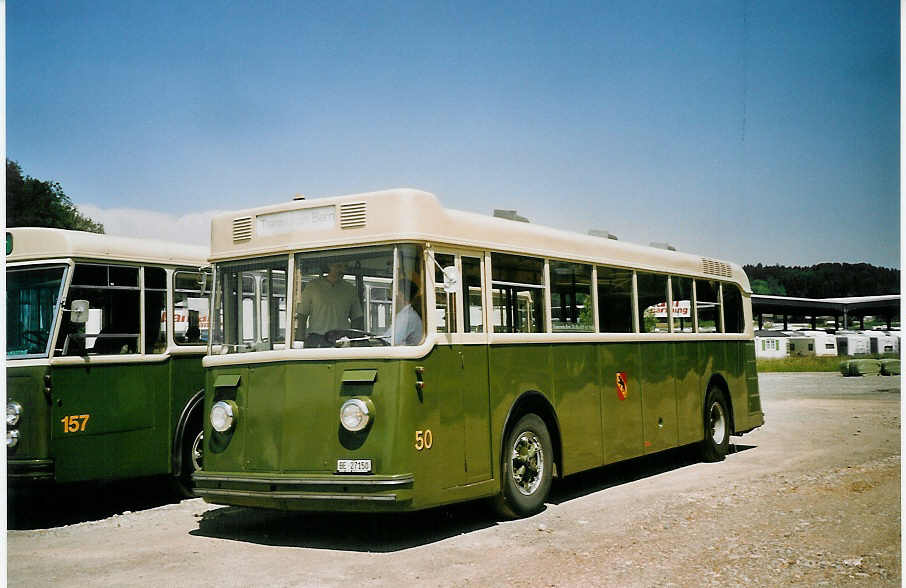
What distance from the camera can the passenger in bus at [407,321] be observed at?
7.58 meters

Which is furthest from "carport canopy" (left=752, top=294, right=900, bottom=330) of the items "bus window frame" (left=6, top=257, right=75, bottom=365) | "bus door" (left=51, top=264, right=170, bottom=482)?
"bus window frame" (left=6, top=257, right=75, bottom=365)

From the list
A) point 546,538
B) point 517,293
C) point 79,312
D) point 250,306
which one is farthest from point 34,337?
point 546,538

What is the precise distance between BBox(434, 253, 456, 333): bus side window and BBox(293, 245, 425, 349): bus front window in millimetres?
186

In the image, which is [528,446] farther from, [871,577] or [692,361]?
[692,361]

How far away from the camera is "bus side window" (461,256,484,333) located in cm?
825

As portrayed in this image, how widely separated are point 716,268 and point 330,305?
7.24 m

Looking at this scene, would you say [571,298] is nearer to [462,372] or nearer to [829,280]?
[462,372]

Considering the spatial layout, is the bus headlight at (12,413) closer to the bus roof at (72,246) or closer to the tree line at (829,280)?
the bus roof at (72,246)

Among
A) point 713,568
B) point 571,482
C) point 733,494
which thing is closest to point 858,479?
point 733,494

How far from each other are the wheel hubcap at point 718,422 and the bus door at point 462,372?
575 centimetres

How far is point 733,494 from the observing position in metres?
9.77

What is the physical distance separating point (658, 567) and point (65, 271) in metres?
5.93

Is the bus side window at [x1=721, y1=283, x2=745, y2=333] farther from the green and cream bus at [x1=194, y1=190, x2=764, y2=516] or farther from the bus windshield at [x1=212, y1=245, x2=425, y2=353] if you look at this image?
the bus windshield at [x1=212, y1=245, x2=425, y2=353]

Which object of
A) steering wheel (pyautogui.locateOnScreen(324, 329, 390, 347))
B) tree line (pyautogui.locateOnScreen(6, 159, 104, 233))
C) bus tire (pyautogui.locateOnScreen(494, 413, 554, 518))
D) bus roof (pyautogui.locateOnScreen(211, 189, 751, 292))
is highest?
tree line (pyautogui.locateOnScreen(6, 159, 104, 233))
